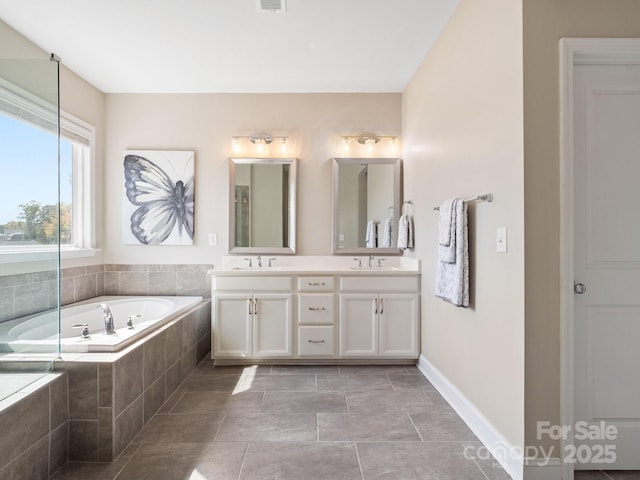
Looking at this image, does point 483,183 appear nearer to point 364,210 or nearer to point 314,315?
point 364,210

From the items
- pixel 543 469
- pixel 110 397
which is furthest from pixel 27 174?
pixel 543 469

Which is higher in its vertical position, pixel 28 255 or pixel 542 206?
pixel 542 206

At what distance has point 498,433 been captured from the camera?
1814mm

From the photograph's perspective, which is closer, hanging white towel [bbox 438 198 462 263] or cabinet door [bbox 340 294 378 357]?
hanging white towel [bbox 438 198 462 263]

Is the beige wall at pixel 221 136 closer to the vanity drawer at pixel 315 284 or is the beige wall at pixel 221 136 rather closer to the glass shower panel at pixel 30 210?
the vanity drawer at pixel 315 284

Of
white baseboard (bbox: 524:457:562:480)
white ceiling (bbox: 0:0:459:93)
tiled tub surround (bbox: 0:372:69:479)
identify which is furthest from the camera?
white ceiling (bbox: 0:0:459:93)

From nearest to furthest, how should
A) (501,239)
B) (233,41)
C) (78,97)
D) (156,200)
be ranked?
1. (501,239)
2. (233,41)
3. (78,97)
4. (156,200)

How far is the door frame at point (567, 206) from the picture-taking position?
1604 mm

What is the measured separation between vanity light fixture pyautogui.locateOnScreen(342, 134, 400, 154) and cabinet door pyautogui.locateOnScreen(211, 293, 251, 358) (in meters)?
1.79

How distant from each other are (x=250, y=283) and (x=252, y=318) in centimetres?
31

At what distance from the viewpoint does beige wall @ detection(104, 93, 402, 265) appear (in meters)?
3.56

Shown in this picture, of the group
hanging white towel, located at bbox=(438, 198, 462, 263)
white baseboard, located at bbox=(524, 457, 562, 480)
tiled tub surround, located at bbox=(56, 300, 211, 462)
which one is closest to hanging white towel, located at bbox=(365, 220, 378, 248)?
hanging white towel, located at bbox=(438, 198, 462, 263)

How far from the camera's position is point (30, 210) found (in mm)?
2090

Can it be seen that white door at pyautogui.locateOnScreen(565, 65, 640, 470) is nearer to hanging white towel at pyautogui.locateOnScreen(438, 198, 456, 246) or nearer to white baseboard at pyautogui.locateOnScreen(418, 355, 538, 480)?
white baseboard at pyautogui.locateOnScreen(418, 355, 538, 480)
